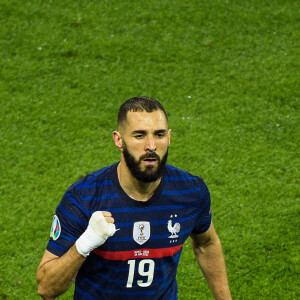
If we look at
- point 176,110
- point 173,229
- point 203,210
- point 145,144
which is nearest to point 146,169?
point 145,144

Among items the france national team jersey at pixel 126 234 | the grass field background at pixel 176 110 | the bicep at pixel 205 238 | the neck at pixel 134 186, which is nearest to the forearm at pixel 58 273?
the france national team jersey at pixel 126 234

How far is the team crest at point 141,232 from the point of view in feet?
11.9

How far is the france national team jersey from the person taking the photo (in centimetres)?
356

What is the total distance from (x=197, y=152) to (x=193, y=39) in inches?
114

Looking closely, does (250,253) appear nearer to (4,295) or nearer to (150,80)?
(4,295)

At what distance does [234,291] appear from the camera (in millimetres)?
6254

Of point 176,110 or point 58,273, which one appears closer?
point 58,273

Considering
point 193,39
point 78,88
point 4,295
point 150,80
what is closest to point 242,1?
point 193,39

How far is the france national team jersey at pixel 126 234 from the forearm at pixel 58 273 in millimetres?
133

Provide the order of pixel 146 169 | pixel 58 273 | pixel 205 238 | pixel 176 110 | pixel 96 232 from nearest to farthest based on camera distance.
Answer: pixel 96 232
pixel 58 273
pixel 146 169
pixel 205 238
pixel 176 110

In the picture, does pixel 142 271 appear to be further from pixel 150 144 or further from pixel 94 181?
pixel 150 144

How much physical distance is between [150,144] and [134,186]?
1.02ft

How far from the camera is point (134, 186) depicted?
3662 millimetres

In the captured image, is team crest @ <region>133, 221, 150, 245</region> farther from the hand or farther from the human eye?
the human eye
